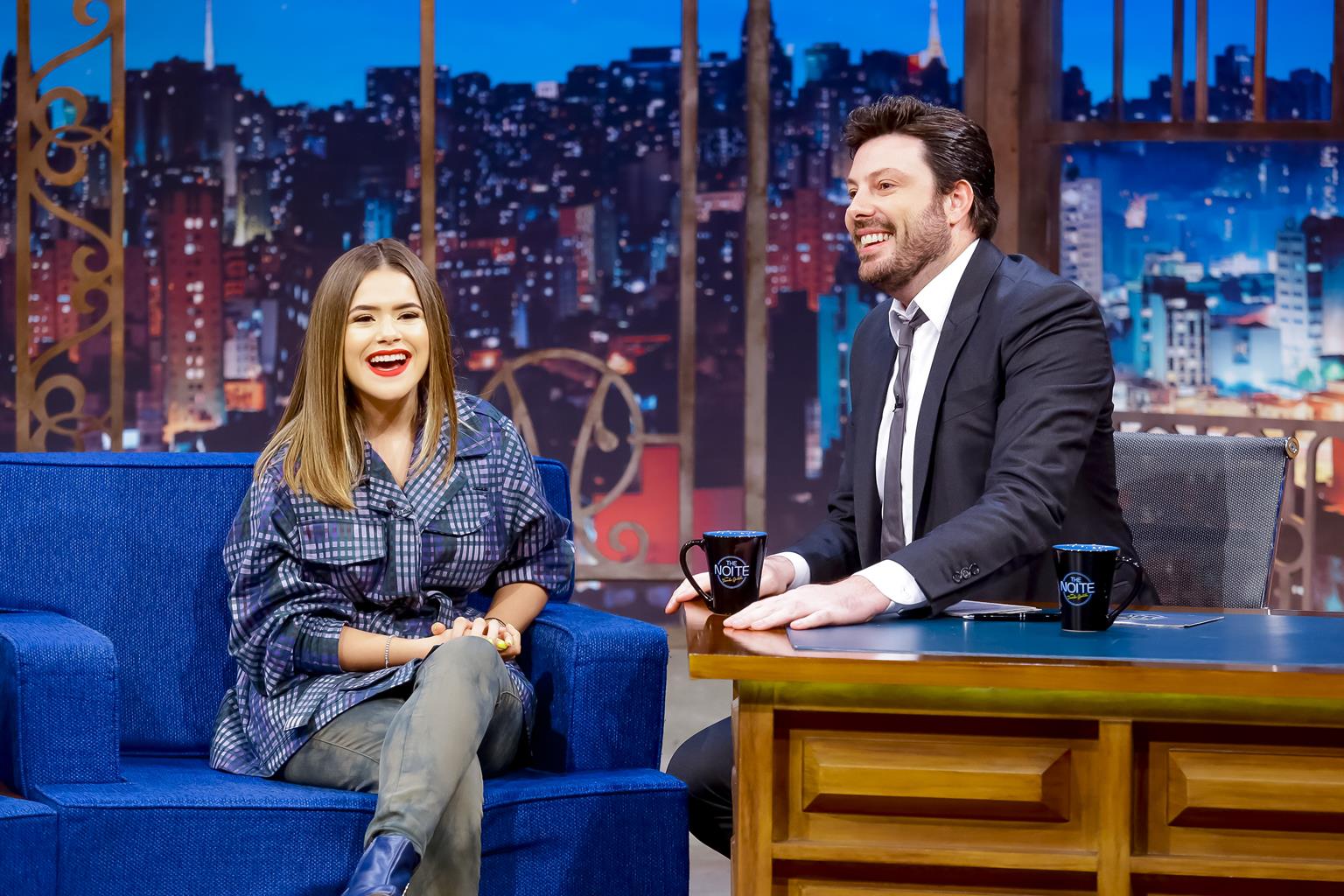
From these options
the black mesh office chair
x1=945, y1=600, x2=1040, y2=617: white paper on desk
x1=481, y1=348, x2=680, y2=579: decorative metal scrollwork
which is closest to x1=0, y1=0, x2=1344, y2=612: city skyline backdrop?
x1=481, y1=348, x2=680, y2=579: decorative metal scrollwork

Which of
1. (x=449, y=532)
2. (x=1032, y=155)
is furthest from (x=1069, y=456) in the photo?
(x=1032, y=155)

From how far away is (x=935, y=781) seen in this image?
1522 millimetres

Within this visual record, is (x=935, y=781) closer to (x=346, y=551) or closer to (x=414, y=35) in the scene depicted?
(x=346, y=551)

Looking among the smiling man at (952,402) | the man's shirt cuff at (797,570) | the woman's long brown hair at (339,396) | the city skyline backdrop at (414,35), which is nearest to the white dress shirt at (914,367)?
the smiling man at (952,402)

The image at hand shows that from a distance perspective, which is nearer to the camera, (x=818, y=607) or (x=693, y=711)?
(x=818, y=607)

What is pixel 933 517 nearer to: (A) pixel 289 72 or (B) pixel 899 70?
(B) pixel 899 70

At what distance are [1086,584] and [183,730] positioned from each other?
1492 millimetres

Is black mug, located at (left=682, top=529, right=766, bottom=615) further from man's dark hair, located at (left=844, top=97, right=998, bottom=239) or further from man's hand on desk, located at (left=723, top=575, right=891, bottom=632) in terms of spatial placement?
man's dark hair, located at (left=844, top=97, right=998, bottom=239)

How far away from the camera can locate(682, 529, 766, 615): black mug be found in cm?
183

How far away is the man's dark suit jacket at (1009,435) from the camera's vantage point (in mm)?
2107

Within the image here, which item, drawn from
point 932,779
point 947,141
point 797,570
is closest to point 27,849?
point 797,570

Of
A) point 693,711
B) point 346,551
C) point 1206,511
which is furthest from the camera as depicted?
point 693,711

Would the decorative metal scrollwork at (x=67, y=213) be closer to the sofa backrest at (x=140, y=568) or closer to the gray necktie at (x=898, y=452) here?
the sofa backrest at (x=140, y=568)

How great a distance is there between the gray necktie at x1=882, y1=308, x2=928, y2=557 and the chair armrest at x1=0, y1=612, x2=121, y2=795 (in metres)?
1.16
